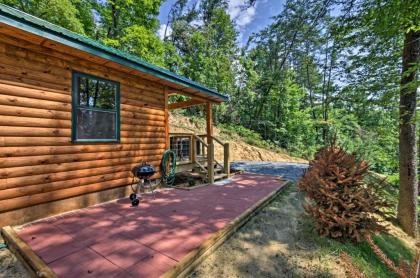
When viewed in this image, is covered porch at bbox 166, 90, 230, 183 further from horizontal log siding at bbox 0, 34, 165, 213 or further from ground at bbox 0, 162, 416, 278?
ground at bbox 0, 162, 416, 278

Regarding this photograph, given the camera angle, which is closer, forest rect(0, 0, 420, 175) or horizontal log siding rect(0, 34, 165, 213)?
horizontal log siding rect(0, 34, 165, 213)

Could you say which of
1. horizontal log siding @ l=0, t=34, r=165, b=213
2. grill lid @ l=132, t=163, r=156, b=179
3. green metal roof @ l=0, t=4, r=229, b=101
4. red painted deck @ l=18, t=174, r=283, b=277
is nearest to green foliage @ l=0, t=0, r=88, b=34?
horizontal log siding @ l=0, t=34, r=165, b=213

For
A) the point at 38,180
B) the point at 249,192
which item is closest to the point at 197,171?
the point at 249,192

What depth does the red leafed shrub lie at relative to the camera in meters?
3.20

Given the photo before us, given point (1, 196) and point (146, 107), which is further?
point (146, 107)

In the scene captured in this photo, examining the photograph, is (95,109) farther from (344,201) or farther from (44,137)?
(344,201)

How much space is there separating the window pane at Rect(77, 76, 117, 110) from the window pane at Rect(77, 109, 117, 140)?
0.17m

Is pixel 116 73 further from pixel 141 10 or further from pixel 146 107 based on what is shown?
pixel 141 10

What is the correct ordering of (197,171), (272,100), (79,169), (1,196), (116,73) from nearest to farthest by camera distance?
1. (1,196)
2. (79,169)
3. (116,73)
4. (197,171)
5. (272,100)

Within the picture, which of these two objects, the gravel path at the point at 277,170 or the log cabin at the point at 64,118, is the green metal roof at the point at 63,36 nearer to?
the log cabin at the point at 64,118

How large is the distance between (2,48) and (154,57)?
10.5 m

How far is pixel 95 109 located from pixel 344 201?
4769 mm

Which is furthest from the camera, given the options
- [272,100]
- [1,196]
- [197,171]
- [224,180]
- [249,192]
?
[272,100]

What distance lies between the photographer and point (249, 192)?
5066 millimetres
